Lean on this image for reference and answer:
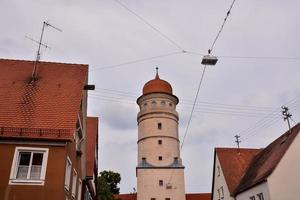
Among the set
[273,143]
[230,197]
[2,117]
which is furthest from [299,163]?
[2,117]

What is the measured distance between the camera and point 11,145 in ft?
47.1

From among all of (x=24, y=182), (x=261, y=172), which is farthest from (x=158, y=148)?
(x=24, y=182)

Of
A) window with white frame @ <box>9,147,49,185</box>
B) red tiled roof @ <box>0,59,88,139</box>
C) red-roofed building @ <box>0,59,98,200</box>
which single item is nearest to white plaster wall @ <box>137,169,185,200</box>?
red-roofed building @ <box>0,59,98,200</box>

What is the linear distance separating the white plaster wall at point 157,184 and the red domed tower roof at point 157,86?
11.5 metres

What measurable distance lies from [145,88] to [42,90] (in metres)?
36.1

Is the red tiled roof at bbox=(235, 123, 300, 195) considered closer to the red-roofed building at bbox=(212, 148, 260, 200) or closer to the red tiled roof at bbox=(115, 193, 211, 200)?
the red-roofed building at bbox=(212, 148, 260, 200)

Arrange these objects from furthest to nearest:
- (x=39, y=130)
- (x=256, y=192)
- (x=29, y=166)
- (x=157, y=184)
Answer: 1. (x=157, y=184)
2. (x=256, y=192)
3. (x=39, y=130)
4. (x=29, y=166)

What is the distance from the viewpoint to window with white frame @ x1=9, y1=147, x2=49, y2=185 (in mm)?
13906

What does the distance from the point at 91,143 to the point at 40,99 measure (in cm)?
1051

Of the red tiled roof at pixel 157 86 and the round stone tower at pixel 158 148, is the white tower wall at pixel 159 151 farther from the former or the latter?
the red tiled roof at pixel 157 86

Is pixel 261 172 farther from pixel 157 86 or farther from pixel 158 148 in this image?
pixel 157 86

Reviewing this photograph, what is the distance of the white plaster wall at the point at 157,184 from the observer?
44.8 metres

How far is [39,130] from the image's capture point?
48.4 ft

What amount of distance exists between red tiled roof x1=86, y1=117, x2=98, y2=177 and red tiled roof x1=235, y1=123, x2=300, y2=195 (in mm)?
11830
